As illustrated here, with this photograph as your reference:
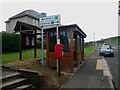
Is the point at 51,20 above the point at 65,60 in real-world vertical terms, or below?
above

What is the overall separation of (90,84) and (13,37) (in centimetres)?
1141

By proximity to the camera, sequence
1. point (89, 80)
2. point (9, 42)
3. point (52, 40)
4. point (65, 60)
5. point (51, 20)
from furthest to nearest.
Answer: point (9, 42), point (52, 40), point (65, 60), point (51, 20), point (89, 80)

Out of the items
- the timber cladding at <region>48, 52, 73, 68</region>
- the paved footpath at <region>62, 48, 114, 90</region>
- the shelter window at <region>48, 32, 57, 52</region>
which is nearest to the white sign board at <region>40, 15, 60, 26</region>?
the shelter window at <region>48, 32, 57, 52</region>

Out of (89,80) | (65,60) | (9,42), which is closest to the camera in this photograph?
(89,80)

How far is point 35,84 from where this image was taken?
4266mm

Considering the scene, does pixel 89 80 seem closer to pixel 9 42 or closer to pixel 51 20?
pixel 51 20

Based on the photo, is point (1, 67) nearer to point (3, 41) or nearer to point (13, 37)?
point (3, 41)

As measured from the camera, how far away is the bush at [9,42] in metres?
11.2

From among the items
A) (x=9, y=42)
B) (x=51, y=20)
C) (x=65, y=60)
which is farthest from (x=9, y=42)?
(x=65, y=60)

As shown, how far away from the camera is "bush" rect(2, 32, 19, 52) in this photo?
36.6 ft

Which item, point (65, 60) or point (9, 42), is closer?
point (65, 60)

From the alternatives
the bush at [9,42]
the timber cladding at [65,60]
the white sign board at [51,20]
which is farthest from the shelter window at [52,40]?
the bush at [9,42]

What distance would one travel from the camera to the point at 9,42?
1173 cm

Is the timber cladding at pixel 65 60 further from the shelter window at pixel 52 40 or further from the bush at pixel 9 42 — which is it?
the bush at pixel 9 42
